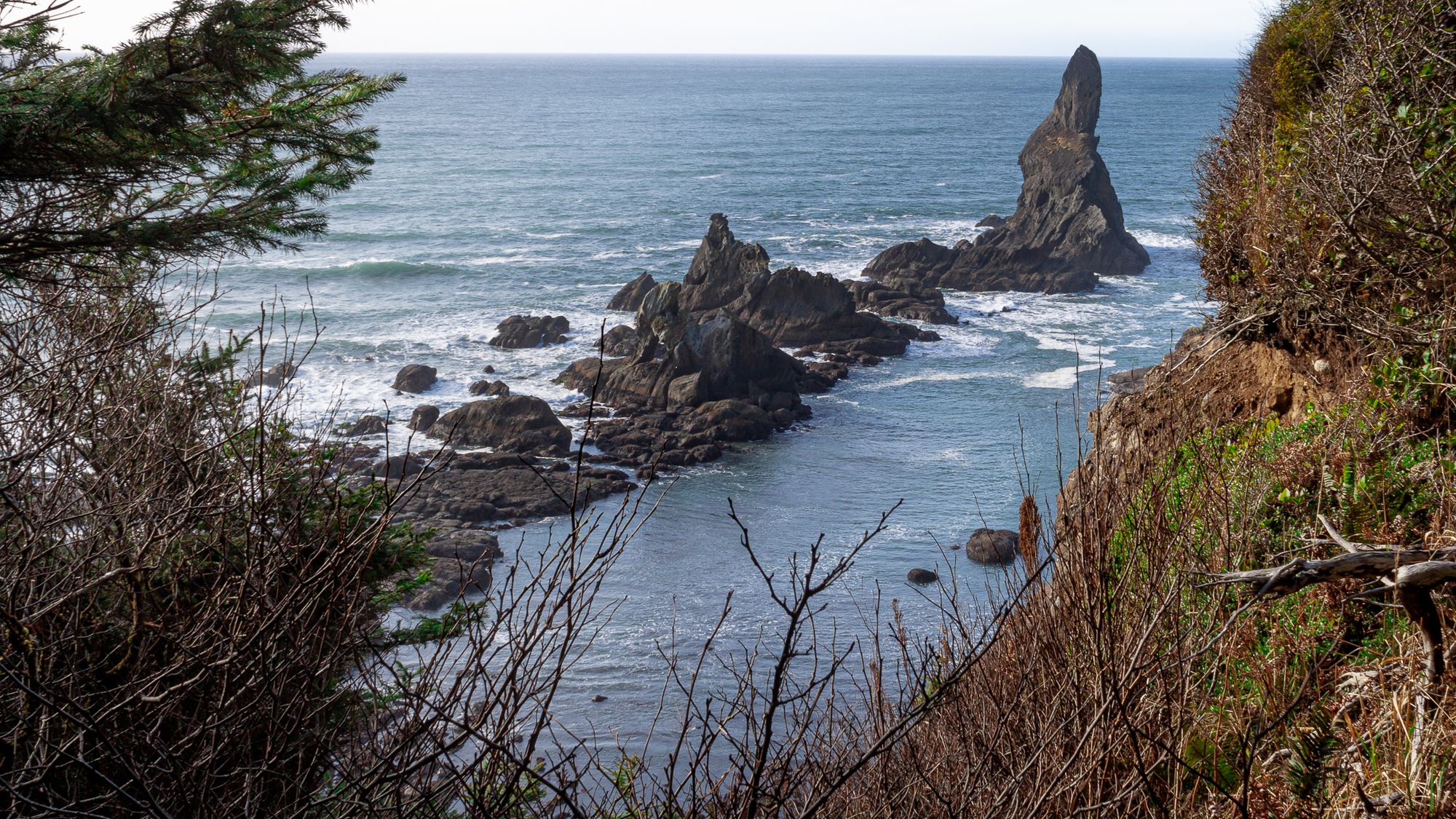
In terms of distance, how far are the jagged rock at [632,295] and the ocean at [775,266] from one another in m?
0.90

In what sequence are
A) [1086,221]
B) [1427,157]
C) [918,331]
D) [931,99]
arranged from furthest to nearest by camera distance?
1. [931,99]
2. [1086,221]
3. [918,331]
4. [1427,157]

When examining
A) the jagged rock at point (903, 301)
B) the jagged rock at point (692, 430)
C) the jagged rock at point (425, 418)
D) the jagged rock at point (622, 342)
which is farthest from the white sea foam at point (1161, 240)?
the jagged rock at point (425, 418)

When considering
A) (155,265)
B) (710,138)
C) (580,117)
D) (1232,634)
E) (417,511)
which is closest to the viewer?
(1232,634)

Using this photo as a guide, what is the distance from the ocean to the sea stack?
1745mm

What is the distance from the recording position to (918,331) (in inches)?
1718

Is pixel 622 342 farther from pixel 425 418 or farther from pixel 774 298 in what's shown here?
pixel 425 418

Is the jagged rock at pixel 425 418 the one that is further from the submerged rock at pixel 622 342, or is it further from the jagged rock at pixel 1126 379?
the jagged rock at pixel 1126 379

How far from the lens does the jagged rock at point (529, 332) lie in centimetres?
4212

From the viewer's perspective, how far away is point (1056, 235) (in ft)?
180

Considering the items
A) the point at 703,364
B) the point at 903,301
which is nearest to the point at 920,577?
the point at 703,364

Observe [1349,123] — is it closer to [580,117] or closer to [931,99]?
[580,117]

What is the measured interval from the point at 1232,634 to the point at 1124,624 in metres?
0.66

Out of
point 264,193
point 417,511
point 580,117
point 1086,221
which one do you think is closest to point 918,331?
point 1086,221

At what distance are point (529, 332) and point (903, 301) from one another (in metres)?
17.1
